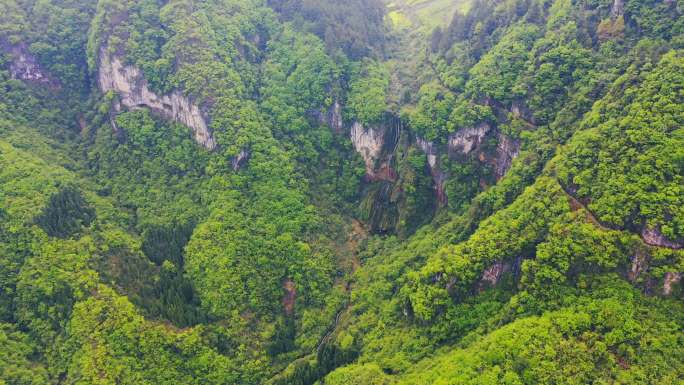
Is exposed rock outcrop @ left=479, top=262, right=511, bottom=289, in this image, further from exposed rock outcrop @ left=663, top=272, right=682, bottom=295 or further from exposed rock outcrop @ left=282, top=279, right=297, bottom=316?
exposed rock outcrop @ left=282, top=279, right=297, bottom=316

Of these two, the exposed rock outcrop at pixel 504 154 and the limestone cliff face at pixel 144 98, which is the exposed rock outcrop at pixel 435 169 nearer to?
the exposed rock outcrop at pixel 504 154

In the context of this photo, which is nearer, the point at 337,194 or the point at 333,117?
the point at 337,194

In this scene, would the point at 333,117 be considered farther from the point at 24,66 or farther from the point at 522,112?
the point at 24,66

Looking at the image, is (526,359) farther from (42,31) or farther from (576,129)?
(42,31)

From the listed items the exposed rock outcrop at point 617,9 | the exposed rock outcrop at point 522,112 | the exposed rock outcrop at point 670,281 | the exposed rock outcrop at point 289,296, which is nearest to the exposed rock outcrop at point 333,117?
the exposed rock outcrop at point 289,296

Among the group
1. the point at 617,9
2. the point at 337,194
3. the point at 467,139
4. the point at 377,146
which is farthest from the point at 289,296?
the point at 617,9

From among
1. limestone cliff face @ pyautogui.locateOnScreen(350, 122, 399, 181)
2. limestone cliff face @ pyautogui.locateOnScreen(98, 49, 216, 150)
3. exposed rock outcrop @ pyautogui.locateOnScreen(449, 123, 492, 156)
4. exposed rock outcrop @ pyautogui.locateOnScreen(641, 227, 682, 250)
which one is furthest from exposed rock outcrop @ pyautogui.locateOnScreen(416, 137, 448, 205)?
limestone cliff face @ pyautogui.locateOnScreen(98, 49, 216, 150)

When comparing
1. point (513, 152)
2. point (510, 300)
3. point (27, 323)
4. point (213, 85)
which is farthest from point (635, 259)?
point (27, 323)
